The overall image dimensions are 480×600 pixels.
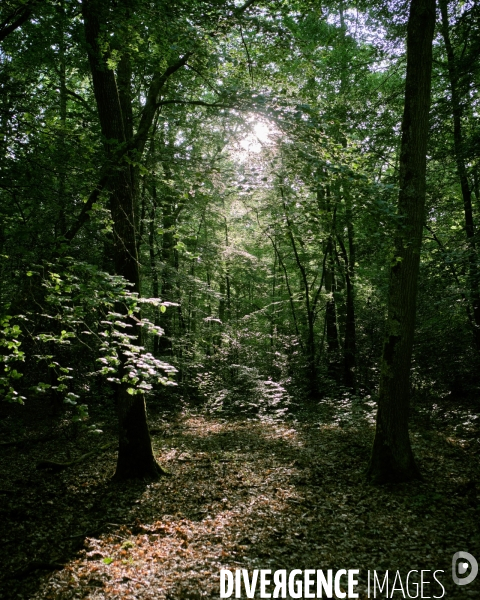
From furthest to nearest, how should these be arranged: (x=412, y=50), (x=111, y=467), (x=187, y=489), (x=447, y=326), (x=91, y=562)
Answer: (x=447, y=326), (x=111, y=467), (x=187, y=489), (x=412, y=50), (x=91, y=562)

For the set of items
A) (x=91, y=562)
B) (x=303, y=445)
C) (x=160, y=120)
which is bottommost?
(x=91, y=562)

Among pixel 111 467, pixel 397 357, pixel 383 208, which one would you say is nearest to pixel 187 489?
pixel 111 467

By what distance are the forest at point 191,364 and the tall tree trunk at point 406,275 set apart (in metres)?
0.03

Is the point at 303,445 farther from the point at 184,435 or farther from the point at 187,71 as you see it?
the point at 187,71

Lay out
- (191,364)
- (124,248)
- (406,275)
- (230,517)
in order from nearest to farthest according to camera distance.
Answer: (230,517) < (406,275) < (124,248) < (191,364)

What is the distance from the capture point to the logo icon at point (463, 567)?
400 centimetres

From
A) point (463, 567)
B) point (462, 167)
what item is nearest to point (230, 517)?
point (463, 567)

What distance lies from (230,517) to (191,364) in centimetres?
738

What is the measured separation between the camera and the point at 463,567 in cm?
417

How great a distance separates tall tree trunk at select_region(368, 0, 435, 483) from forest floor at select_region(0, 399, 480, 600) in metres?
0.51

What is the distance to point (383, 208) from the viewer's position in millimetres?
4840

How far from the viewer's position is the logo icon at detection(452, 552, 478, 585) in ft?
13.1

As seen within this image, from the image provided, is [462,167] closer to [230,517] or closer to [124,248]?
[124,248]

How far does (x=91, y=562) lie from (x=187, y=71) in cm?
913
